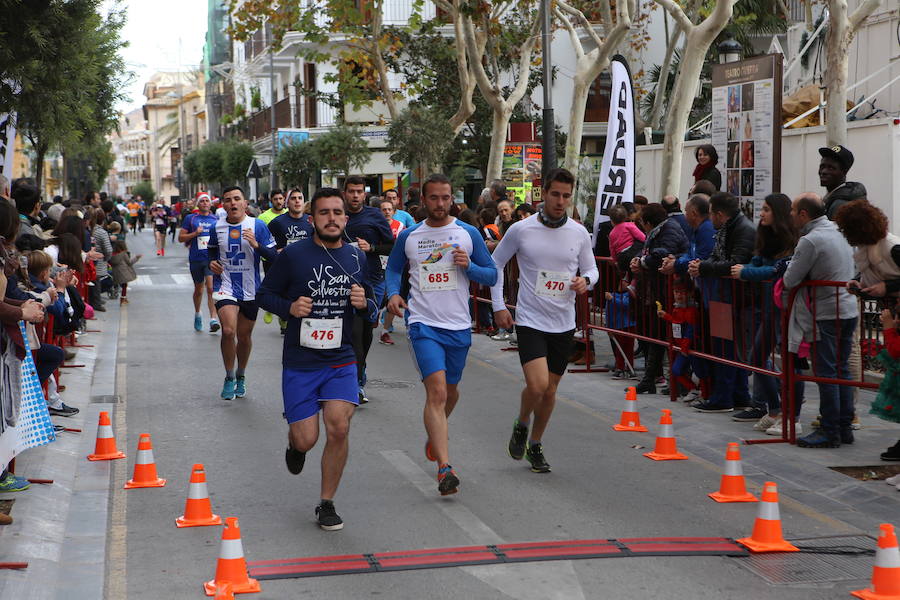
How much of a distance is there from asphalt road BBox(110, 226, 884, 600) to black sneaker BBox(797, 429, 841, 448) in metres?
1.01

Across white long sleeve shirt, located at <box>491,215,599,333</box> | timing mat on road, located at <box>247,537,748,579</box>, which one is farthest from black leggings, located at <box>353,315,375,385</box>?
timing mat on road, located at <box>247,537,748,579</box>

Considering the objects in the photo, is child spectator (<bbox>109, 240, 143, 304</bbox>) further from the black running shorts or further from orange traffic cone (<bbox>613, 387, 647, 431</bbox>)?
the black running shorts

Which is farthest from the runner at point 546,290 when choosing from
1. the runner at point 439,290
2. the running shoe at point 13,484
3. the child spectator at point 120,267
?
the child spectator at point 120,267

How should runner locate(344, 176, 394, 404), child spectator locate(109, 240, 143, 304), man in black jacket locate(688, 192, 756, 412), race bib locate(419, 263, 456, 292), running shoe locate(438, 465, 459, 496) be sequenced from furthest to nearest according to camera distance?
1. child spectator locate(109, 240, 143, 304)
2. runner locate(344, 176, 394, 404)
3. man in black jacket locate(688, 192, 756, 412)
4. race bib locate(419, 263, 456, 292)
5. running shoe locate(438, 465, 459, 496)

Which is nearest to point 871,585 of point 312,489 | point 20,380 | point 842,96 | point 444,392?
point 444,392

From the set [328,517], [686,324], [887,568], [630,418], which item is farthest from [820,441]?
[328,517]

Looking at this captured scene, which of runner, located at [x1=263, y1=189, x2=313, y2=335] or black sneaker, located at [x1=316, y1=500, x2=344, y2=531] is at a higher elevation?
runner, located at [x1=263, y1=189, x2=313, y2=335]

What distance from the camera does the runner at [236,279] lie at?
11328 millimetres

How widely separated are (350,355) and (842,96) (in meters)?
8.66

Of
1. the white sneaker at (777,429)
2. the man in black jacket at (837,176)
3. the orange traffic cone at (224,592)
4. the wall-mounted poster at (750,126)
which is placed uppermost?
the wall-mounted poster at (750,126)

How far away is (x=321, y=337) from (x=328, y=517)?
3.37 ft

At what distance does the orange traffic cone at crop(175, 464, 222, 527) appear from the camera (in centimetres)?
Answer: 678

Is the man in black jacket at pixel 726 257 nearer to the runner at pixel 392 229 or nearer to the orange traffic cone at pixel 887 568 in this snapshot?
the orange traffic cone at pixel 887 568

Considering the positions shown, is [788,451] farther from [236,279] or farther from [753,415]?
[236,279]
